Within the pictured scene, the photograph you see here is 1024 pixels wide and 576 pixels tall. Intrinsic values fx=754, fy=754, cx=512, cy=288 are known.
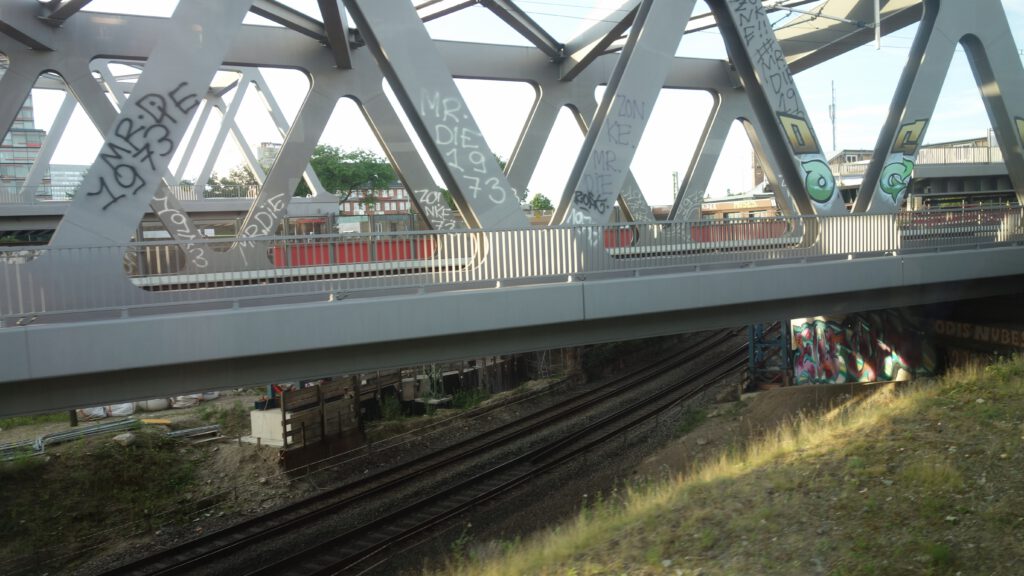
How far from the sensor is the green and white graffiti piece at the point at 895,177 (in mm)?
16484

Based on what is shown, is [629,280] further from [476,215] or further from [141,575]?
[141,575]

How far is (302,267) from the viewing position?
9648 millimetres

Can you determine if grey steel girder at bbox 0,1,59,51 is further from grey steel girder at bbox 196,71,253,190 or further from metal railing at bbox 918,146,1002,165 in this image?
metal railing at bbox 918,146,1002,165

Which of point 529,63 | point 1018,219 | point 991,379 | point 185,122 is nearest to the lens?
point 185,122

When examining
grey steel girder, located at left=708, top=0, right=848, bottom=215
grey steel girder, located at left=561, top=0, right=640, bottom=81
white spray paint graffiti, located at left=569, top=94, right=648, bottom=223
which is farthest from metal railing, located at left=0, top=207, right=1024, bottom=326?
grey steel girder, located at left=561, top=0, right=640, bottom=81

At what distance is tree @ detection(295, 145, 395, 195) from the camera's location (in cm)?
6353

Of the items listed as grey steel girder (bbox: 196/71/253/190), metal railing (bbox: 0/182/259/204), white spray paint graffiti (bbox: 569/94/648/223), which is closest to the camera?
white spray paint graffiti (bbox: 569/94/648/223)

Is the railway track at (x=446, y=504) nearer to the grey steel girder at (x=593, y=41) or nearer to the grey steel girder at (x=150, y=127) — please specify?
the grey steel girder at (x=150, y=127)

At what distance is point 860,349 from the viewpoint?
69.3ft

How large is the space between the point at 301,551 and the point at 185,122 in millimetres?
6621

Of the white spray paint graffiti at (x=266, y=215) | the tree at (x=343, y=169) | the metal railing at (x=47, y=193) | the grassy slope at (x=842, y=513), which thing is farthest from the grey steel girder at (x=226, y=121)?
the grassy slope at (x=842, y=513)

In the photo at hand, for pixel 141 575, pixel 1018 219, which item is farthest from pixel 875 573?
pixel 1018 219

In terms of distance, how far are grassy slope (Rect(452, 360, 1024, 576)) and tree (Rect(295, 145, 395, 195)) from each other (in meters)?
56.1

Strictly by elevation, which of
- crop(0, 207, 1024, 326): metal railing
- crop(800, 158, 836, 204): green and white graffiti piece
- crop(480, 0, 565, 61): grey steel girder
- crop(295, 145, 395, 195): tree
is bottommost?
crop(0, 207, 1024, 326): metal railing
